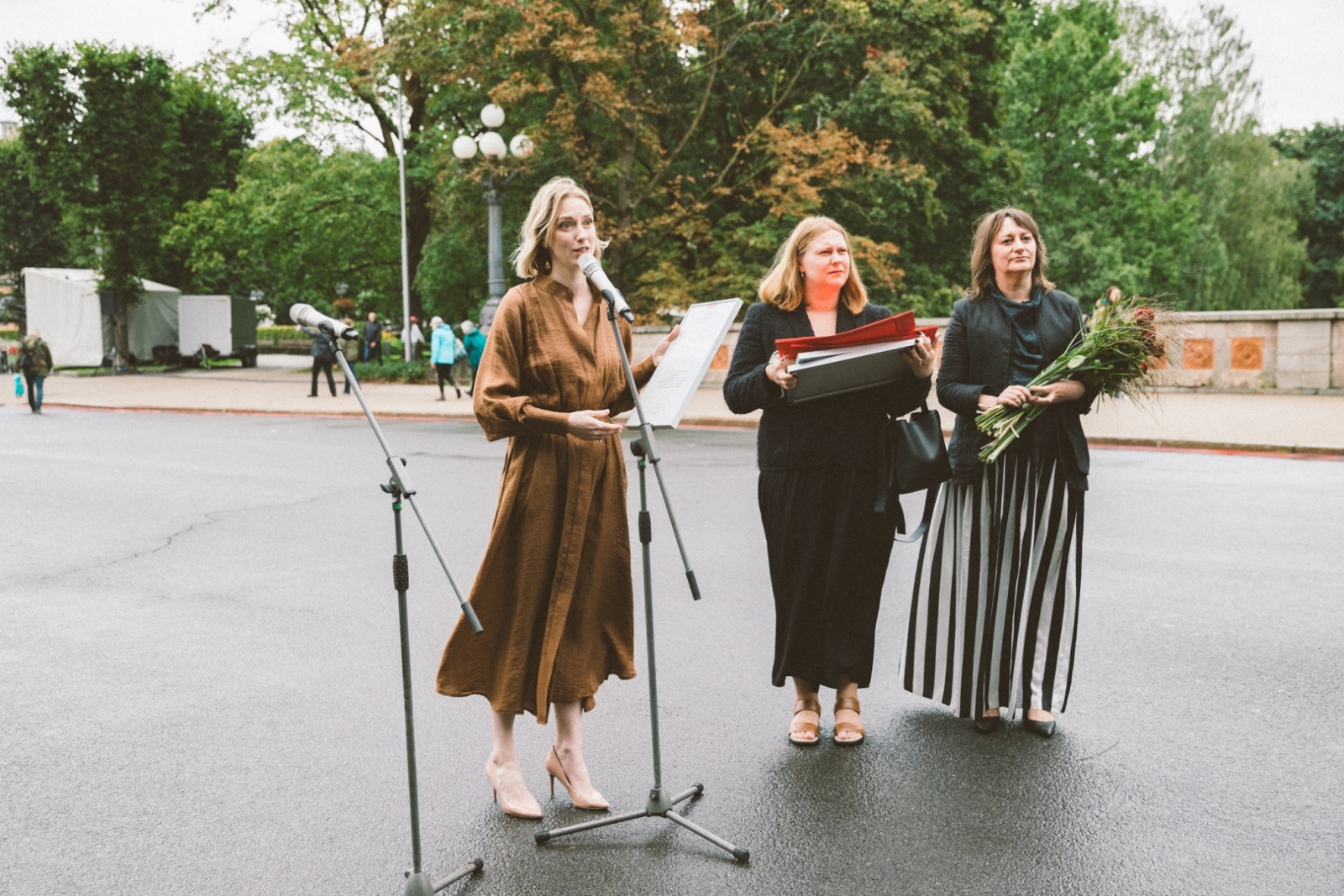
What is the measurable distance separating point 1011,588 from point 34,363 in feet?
70.3

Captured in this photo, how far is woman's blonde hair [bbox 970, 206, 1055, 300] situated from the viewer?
13.5 ft

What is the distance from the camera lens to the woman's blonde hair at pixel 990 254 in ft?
13.5

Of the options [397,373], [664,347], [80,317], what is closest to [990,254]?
[664,347]

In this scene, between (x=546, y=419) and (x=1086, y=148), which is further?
(x=1086, y=148)

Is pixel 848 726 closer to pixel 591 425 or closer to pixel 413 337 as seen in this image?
pixel 591 425

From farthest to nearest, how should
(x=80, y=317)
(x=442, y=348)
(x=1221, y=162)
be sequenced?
(x=1221, y=162), (x=80, y=317), (x=442, y=348)

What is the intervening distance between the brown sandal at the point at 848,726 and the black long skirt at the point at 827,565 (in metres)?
0.09

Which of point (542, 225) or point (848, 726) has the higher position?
point (542, 225)

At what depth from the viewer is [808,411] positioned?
397 cm

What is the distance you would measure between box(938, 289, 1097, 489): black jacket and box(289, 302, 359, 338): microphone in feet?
7.42

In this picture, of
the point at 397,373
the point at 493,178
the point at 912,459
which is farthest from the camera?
the point at 397,373

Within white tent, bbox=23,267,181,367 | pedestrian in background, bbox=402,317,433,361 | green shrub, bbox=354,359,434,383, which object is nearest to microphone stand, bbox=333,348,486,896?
green shrub, bbox=354,359,434,383

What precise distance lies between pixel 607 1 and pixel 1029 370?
64.1ft

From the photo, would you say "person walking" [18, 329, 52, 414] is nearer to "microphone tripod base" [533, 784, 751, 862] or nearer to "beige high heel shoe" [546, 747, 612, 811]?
"beige high heel shoe" [546, 747, 612, 811]
